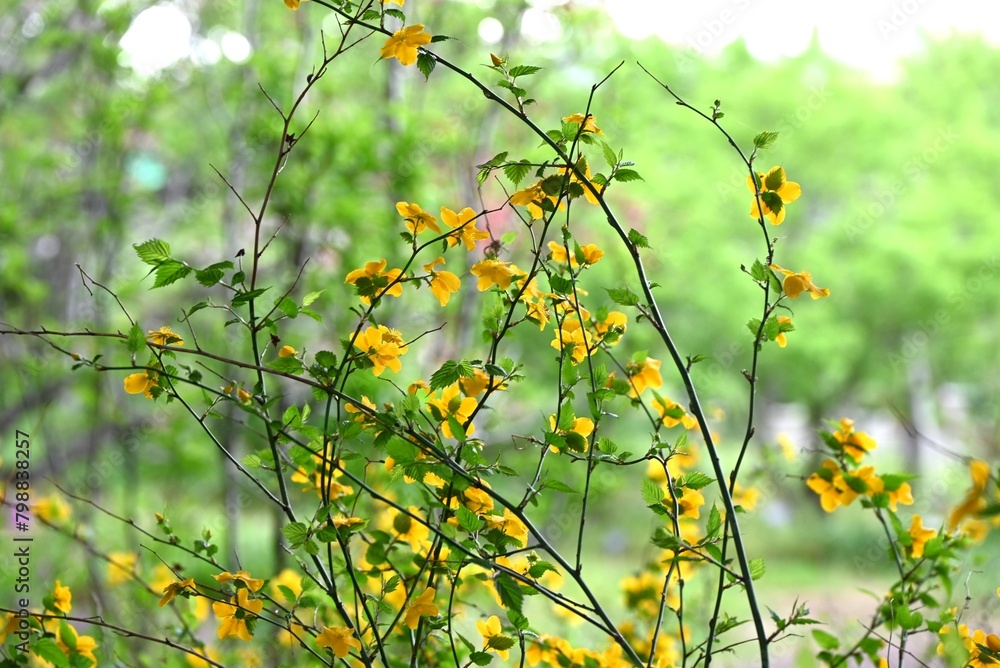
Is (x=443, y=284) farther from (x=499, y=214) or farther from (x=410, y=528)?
(x=499, y=214)

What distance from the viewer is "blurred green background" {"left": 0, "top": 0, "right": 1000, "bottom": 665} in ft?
7.85

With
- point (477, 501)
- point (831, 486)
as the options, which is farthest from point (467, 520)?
point (831, 486)

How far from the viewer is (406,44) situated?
67cm

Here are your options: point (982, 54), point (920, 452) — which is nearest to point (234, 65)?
point (982, 54)

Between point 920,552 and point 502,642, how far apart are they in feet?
1.41

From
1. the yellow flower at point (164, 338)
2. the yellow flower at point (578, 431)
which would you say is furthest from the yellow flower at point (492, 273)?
the yellow flower at point (164, 338)

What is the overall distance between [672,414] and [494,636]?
0.25 metres

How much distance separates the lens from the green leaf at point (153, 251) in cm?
66

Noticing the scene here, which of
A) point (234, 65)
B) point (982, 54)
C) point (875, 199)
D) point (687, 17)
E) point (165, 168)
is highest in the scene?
point (982, 54)

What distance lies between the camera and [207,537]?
0.83 meters

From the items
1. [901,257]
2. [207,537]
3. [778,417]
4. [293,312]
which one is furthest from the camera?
[778,417]

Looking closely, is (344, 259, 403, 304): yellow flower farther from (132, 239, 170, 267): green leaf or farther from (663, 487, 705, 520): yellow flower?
(663, 487, 705, 520): yellow flower

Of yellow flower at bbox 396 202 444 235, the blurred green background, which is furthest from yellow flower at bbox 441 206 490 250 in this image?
the blurred green background

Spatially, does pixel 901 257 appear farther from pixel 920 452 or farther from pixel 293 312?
pixel 293 312
